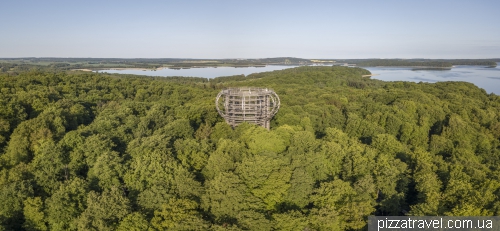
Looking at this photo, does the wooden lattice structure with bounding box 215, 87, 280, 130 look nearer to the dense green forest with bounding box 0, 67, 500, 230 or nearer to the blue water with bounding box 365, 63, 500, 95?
the dense green forest with bounding box 0, 67, 500, 230

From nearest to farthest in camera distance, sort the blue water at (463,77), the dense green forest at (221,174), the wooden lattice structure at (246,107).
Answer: the dense green forest at (221,174), the wooden lattice structure at (246,107), the blue water at (463,77)

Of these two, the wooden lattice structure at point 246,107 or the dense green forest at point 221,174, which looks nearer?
the dense green forest at point 221,174

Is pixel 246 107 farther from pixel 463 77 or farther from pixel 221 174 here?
pixel 463 77

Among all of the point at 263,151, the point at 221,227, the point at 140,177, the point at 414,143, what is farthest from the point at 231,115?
the point at 414,143

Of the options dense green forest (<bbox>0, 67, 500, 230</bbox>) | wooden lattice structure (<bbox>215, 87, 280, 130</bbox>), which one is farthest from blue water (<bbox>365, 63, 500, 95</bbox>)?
wooden lattice structure (<bbox>215, 87, 280, 130</bbox>)

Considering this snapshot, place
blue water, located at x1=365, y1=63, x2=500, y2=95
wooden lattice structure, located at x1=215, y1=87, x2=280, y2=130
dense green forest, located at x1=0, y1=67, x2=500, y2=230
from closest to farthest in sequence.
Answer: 1. dense green forest, located at x1=0, y1=67, x2=500, y2=230
2. wooden lattice structure, located at x1=215, y1=87, x2=280, y2=130
3. blue water, located at x1=365, y1=63, x2=500, y2=95

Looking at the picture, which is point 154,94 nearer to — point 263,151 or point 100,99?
point 100,99

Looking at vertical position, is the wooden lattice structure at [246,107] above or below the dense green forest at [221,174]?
above

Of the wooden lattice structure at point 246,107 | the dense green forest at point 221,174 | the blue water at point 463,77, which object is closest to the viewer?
the dense green forest at point 221,174

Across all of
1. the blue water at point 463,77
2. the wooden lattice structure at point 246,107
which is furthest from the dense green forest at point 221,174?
the blue water at point 463,77

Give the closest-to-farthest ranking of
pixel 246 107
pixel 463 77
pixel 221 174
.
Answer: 1. pixel 221 174
2. pixel 246 107
3. pixel 463 77

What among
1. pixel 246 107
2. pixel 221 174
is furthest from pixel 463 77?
pixel 221 174

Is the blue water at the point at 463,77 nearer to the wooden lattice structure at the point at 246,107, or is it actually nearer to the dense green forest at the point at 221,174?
the dense green forest at the point at 221,174
